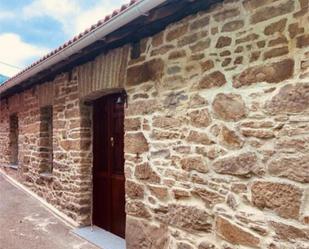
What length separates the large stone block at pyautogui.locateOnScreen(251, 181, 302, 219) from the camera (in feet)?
7.38

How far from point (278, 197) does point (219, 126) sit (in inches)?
29.0

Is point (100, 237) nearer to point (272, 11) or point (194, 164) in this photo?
point (194, 164)

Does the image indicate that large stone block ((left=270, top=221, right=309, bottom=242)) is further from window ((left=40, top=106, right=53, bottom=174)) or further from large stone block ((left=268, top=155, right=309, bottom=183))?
window ((left=40, top=106, right=53, bottom=174))

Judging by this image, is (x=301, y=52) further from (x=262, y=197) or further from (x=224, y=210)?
(x=224, y=210)

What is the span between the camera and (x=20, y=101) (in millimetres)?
7766

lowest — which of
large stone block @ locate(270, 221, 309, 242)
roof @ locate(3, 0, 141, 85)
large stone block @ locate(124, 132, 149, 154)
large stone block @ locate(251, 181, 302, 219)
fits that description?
large stone block @ locate(270, 221, 309, 242)

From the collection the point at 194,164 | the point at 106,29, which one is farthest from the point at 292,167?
the point at 106,29

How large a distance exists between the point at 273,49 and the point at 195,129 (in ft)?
3.14

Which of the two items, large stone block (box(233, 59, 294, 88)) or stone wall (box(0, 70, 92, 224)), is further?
stone wall (box(0, 70, 92, 224))

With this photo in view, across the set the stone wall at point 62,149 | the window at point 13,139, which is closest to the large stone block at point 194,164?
the stone wall at point 62,149

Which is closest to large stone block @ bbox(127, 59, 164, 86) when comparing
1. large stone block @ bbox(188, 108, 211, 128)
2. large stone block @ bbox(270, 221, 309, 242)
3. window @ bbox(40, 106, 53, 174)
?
large stone block @ bbox(188, 108, 211, 128)

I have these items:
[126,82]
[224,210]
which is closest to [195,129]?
[224,210]

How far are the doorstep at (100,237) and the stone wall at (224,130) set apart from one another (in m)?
0.63

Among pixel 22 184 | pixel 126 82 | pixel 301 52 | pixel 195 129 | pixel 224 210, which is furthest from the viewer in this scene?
pixel 22 184
